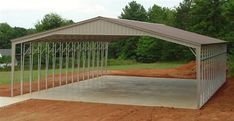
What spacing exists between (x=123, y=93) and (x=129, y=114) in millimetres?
5796

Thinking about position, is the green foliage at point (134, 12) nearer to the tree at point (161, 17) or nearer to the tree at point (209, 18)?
the tree at point (161, 17)

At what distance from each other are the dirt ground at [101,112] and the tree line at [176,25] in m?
19.8

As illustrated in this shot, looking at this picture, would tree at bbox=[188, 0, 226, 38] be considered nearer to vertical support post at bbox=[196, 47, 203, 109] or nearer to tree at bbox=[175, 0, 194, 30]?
tree at bbox=[175, 0, 194, 30]

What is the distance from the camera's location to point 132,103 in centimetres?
1722

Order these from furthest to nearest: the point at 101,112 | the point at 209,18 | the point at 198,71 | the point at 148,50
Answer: the point at 148,50
the point at 209,18
the point at 198,71
the point at 101,112

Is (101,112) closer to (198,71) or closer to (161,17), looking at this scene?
(198,71)

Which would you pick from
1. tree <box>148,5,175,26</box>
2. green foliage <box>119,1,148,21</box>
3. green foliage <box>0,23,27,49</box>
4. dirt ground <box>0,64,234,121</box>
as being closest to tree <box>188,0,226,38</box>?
tree <box>148,5,175,26</box>

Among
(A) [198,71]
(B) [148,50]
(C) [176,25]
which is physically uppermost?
(C) [176,25]

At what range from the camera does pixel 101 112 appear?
14938 mm

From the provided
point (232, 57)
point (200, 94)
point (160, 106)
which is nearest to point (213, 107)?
point (200, 94)

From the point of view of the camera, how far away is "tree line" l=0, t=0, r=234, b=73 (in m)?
43.0

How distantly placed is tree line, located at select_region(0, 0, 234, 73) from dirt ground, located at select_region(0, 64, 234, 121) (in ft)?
65.0

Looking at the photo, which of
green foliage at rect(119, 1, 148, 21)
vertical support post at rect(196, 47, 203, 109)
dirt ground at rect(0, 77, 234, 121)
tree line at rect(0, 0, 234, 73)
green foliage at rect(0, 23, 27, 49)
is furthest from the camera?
green foliage at rect(0, 23, 27, 49)

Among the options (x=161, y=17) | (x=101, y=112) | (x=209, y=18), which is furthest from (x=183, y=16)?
(x=101, y=112)
